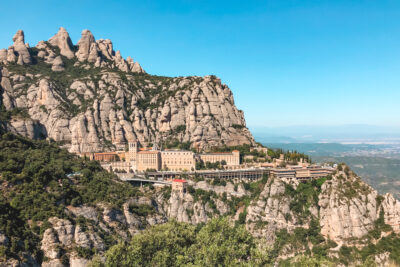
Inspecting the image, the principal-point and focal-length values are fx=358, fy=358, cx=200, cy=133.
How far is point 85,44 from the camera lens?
190875mm

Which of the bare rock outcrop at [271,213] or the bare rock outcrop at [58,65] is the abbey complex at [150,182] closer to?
the bare rock outcrop at [271,213]

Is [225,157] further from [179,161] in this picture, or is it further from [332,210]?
[332,210]

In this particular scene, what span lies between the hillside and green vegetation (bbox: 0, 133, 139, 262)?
0.63 ft

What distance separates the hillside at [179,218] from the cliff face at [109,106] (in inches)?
1451

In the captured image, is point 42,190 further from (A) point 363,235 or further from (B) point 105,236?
(A) point 363,235

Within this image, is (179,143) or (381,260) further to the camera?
(179,143)

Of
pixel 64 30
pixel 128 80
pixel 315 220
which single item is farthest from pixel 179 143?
pixel 64 30

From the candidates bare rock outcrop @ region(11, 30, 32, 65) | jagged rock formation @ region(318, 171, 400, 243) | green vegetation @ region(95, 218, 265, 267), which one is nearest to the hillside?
green vegetation @ region(95, 218, 265, 267)

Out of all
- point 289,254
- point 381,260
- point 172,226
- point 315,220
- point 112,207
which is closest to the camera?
point 172,226

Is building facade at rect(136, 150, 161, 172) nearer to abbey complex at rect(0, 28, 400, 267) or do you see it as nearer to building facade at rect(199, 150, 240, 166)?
abbey complex at rect(0, 28, 400, 267)

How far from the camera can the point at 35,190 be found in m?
62.7

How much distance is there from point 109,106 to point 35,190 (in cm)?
8998

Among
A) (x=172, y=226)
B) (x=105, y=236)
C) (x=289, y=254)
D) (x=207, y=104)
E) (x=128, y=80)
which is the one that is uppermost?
(x=128, y=80)

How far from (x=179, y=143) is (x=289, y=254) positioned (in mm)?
66775
